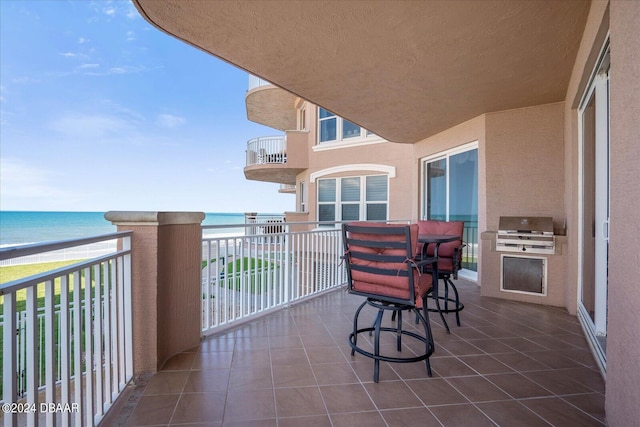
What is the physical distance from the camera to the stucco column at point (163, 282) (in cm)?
199

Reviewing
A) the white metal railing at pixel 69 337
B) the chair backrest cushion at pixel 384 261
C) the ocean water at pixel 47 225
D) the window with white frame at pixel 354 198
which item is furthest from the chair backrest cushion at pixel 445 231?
the ocean water at pixel 47 225

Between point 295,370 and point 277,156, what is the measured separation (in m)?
8.94

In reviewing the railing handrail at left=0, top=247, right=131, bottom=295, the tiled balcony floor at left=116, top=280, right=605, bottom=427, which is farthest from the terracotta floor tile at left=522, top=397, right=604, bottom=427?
the railing handrail at left=0, top=247, right=131, bottom=295

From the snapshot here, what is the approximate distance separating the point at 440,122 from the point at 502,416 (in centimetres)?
426

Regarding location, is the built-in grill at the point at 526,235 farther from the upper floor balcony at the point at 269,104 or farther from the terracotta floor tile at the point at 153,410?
the upper floor balcony at the point at 269,104

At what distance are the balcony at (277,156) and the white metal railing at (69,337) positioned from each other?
7.88 meters

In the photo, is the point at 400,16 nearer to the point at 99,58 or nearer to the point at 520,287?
the point at 520,287

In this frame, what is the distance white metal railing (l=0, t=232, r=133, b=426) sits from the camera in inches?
35.5

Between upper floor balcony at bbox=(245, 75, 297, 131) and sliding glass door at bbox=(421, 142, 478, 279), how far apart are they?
544cm

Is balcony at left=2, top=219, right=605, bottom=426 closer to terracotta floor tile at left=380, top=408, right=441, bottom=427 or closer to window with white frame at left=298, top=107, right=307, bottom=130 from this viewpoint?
terracotta floor tile at left=380, top=408, right=441, bottom=427

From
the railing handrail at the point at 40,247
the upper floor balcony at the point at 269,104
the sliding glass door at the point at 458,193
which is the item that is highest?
the upper floor balcony at the point at 269,104

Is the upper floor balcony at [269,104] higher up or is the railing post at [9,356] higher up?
the upper floor balcony at [269,104]

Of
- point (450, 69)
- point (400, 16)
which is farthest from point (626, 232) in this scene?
point (450, 69)

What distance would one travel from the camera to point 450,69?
3.02 metres
